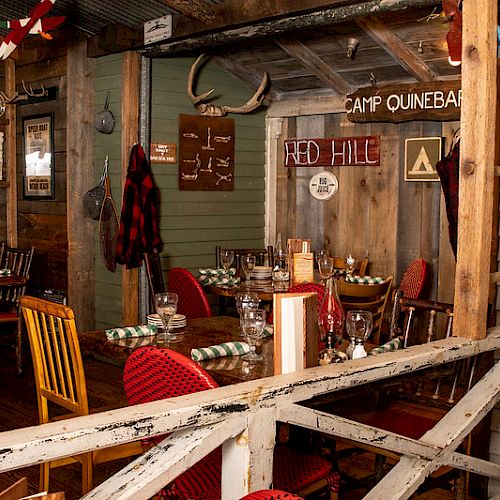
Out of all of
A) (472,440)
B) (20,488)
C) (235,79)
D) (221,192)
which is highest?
(235,79)

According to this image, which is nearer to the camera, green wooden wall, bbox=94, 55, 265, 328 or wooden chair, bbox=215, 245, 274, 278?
wooden chair, bbox=215, 245, 274, 278

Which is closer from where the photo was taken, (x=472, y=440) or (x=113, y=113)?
(x=472, y=440)

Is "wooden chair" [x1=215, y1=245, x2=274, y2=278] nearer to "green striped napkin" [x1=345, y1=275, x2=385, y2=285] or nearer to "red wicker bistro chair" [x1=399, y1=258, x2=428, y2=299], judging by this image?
"green striped napkin" [x1=345, y1=275, x2=385, y2=285]

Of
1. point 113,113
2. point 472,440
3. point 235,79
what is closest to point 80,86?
point 113,113

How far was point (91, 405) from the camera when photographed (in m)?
5.09

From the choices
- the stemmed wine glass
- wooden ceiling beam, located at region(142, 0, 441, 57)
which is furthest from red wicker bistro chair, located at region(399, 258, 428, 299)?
wooden ceiling beam, located at region(142, 0, 441, 57)

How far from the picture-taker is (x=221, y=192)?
21.7 ft

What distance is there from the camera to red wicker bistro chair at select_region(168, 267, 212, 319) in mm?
4379

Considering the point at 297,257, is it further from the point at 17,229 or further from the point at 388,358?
the point at 17,229

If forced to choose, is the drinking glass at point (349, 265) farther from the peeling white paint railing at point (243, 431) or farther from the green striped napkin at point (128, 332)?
the peeling white paint railing at point (243, 431)

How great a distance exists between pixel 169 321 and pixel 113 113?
3.06 meters

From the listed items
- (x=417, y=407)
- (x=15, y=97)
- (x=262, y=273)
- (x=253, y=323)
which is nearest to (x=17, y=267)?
(x=15, y=97)

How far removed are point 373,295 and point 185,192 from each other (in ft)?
6.32

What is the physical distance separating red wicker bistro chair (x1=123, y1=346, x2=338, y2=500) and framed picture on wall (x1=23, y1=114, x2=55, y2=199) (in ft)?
14.7
